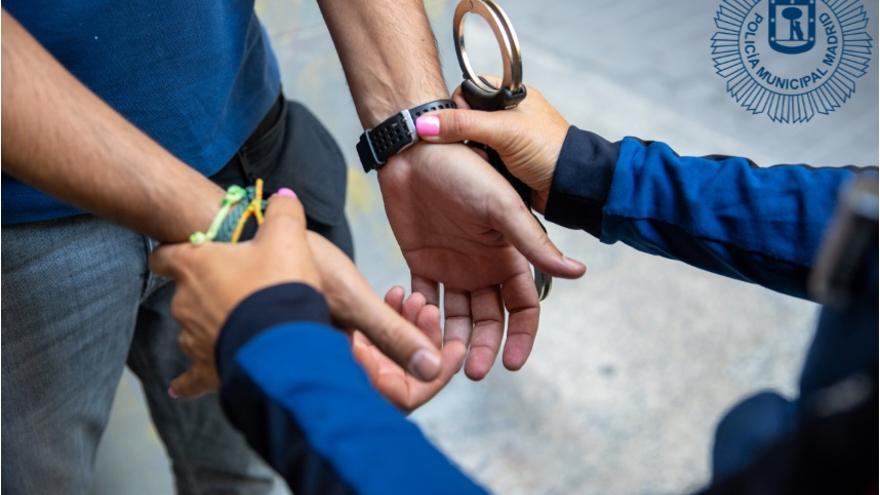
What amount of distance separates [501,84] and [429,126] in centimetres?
9

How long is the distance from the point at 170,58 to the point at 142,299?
0.28 meters

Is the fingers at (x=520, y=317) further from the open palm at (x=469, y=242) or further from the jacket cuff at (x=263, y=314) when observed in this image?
the jacket cuff at (x=263, y=314)

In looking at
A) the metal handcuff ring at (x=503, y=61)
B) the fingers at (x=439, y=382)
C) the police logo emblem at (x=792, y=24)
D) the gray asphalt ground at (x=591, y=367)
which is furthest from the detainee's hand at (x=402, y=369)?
the police logo emblem at (x=792, y=24)

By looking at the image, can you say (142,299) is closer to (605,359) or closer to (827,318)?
(827,318)

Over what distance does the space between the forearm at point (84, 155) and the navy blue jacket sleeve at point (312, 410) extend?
0.19m

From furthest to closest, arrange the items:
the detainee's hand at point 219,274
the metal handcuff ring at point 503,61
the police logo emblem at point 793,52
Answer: the police logo emblem at point 793,52
the metal handcuff ring at point 503,61
the detainee's hand at point 219,274

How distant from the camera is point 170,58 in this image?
0.86m

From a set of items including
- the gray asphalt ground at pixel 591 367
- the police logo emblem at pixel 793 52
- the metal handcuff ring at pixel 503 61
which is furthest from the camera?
the police logo emblem at pixel 793 52

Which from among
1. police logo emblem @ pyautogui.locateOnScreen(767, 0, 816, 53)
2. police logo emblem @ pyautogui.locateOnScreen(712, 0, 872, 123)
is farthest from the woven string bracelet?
police logo emblem @ pyautogui.locateOnScreen(767, 0, 816, 53)

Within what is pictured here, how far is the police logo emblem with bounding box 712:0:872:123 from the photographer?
72.9 inches

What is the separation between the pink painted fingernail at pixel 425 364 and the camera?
2.06ft

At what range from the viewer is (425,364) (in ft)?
2.06

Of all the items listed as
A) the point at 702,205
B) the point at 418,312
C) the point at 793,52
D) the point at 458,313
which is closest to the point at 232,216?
the point at 418,312

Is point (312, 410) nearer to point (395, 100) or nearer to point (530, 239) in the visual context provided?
point (530, 239)
